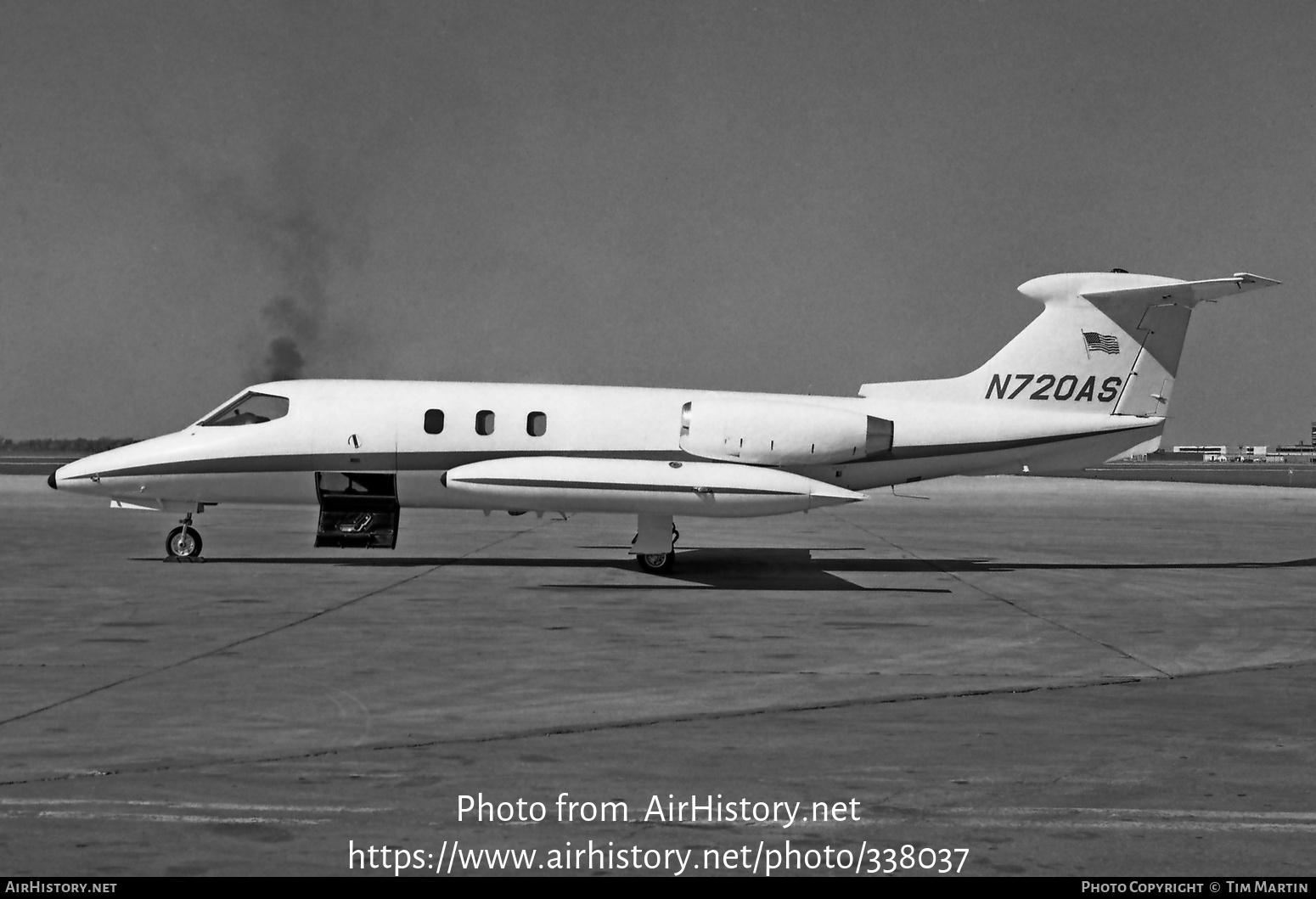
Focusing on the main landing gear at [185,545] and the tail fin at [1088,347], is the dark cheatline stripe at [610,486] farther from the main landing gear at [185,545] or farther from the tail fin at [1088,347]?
the tail fin at [1088,347]

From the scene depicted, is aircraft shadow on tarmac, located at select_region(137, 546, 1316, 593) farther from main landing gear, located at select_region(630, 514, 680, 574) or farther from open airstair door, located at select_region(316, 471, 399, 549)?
open airstair door, located at select_region(316, 471, 399, 549)

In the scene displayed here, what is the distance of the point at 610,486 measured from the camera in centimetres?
1981

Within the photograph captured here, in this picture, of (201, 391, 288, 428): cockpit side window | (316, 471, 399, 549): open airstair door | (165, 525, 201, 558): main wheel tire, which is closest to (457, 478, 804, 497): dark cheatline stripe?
(316, 471, 399, 549): open airstair door

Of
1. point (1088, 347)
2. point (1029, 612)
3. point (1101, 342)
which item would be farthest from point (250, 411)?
point (1101, 342)

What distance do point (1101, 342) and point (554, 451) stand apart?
10.1 metres

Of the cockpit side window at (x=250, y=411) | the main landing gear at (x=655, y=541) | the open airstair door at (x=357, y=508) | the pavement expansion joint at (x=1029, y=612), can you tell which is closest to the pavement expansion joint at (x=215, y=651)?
the open airstair door at (x=357, y=508)

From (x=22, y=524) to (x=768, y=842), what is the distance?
96.9 ft

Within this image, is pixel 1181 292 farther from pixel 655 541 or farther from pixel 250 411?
pixel 250 411

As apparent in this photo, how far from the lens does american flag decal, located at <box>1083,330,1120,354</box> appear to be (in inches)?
910

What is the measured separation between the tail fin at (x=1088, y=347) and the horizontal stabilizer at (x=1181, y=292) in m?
0.04

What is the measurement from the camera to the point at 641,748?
8234mm

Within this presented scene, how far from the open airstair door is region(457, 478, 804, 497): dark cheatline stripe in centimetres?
182

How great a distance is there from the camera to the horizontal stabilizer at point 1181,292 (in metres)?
21.9

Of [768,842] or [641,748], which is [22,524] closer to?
[641,748]
